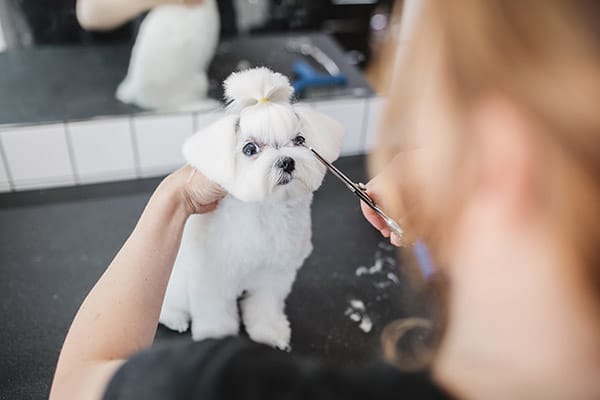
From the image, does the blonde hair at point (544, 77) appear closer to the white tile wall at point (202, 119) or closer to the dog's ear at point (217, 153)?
the dog's ear at point (217, 153)

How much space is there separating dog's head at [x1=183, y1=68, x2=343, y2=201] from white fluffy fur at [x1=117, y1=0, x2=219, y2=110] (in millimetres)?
422

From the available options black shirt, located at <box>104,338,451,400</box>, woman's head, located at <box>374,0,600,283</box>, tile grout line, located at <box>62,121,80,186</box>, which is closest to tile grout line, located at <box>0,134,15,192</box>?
tile grout line, located at <box>62,121,80,186</box>

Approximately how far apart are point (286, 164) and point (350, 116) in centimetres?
56

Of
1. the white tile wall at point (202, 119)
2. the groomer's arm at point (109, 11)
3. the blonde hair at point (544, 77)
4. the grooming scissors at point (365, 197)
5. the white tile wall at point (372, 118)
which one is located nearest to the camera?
the blonde hair at point (544, 77)

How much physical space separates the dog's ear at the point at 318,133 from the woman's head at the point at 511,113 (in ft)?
0.80

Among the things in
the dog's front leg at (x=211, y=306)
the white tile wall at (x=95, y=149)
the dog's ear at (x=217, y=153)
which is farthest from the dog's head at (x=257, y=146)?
the white tile wall at (x=95, y=149)

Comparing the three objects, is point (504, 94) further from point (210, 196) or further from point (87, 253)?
point (87, 253)

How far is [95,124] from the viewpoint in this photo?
958 millimetres

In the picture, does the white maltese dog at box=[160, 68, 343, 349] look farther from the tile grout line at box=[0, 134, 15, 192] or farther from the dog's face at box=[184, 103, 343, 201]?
the tile grout line at box=[0, 134, 15, 192]

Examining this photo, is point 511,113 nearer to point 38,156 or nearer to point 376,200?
point 376,200

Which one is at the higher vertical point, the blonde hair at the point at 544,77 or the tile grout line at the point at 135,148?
the blonde hair at the point at 544,77

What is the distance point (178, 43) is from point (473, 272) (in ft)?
2.60

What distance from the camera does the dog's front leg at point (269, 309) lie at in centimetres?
76

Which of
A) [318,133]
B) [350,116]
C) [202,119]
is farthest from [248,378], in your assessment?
[350,116]
